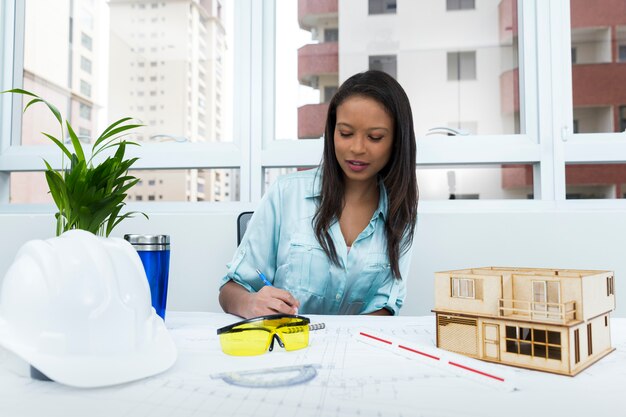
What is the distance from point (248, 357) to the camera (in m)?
0.57

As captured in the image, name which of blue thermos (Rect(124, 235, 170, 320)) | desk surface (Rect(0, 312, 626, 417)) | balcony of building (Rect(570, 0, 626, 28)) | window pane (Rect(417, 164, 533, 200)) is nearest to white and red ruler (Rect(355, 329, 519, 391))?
desk surface (Rect(0, 312, 626, 417))

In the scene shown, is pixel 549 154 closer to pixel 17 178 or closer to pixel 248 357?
pixel 248 357

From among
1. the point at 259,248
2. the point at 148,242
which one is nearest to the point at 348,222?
the point at 259,248

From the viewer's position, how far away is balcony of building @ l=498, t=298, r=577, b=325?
0.50 meters

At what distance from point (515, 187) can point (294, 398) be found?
161 cm

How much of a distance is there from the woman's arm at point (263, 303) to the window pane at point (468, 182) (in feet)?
3.36

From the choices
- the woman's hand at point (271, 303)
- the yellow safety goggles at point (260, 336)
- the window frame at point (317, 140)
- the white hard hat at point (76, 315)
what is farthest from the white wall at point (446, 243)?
the white hard hat at point (76, 315)

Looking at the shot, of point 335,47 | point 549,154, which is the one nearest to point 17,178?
point 335,47

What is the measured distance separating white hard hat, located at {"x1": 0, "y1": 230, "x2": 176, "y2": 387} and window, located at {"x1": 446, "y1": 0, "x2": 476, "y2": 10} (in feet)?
5.47

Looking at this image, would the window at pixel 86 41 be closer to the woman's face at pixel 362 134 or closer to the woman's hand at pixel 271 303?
the woman's face at pixel 362 134

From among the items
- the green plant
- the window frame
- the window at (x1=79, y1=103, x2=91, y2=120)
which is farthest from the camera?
the window at (x1=79, y1=103, x2=91, y2=120)

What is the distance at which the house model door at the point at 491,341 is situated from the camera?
1.75ft

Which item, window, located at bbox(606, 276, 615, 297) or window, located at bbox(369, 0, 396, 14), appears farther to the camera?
window, located at bbox(369, 0, 396, 14)

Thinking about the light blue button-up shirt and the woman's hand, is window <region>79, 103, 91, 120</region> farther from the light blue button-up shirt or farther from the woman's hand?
the woman's hand
